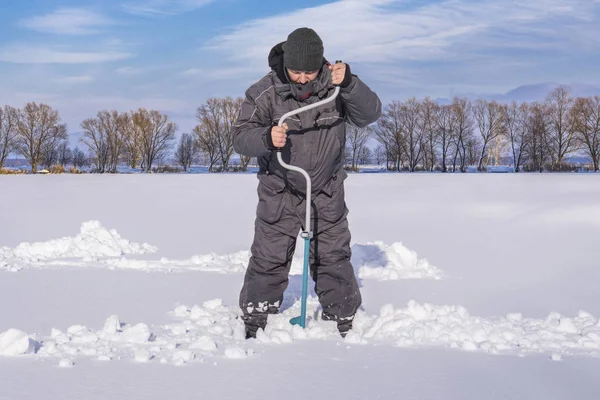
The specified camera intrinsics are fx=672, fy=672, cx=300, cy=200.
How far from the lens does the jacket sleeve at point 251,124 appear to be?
11.3 feet

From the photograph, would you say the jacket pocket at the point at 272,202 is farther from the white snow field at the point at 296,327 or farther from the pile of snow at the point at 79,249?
the pile of snow at the point at 79,249

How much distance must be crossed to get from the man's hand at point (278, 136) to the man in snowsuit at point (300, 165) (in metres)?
0.02

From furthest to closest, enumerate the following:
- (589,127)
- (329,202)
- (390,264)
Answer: (589,127) < (390,264) < (329,202)

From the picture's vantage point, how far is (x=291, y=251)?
378cm

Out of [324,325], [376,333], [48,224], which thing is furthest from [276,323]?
[48,224]

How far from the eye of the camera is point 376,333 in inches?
133

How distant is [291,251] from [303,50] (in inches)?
44.4

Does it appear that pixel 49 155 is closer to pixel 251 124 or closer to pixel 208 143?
pixel 208 143

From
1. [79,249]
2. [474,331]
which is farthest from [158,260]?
[474,331]

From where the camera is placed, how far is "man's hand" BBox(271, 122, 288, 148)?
3281 mm

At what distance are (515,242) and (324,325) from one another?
5116 millimetres

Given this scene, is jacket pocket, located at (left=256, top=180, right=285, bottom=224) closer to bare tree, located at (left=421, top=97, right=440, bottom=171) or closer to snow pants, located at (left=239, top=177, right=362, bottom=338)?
snow pants, located at (left=239, top=177, right=362, bottom=338)

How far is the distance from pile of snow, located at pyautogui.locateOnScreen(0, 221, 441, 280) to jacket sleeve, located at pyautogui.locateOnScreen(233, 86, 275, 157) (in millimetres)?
2166

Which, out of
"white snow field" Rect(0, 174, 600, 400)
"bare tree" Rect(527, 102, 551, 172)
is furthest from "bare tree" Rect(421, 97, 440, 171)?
"white snow field" Rect(0, 174, 600, 400)
